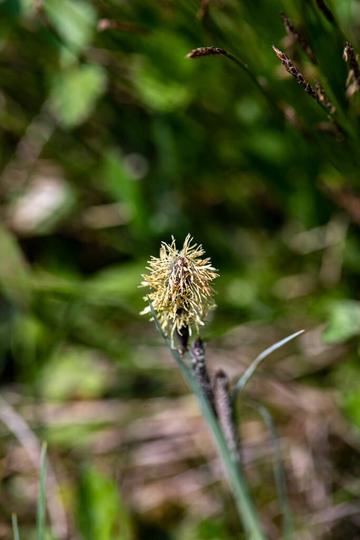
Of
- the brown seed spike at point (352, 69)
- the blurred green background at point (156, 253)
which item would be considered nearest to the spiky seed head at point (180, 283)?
the brown seed spike at point (352, 69)

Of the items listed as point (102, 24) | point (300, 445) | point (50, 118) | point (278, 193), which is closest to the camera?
point (102, 24)

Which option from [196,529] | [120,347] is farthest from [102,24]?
[196,529]

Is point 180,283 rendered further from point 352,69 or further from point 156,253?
point 156,253

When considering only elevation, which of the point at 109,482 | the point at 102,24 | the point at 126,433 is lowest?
the point at 109,482

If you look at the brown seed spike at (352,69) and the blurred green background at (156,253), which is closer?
the brown seed spike at (352,69)

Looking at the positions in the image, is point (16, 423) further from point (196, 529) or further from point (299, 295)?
point (299, 295)

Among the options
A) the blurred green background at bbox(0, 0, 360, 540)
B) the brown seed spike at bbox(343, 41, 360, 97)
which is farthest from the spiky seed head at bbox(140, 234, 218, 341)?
the blurred green background at bbox(0, 0, 360, 540)

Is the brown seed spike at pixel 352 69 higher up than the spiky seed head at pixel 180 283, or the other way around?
the brown seed spike at pixel 352 69

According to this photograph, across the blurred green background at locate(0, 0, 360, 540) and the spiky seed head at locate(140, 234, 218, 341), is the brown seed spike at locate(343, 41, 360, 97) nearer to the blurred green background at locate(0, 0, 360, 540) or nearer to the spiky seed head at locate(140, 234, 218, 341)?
the blurred green background at locate(0, 0, 360, 540)

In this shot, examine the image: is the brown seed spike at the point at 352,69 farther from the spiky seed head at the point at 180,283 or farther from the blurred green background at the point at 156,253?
the spiky seed head at the point at 180,283

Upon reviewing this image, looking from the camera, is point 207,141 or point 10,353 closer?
point 207,141
